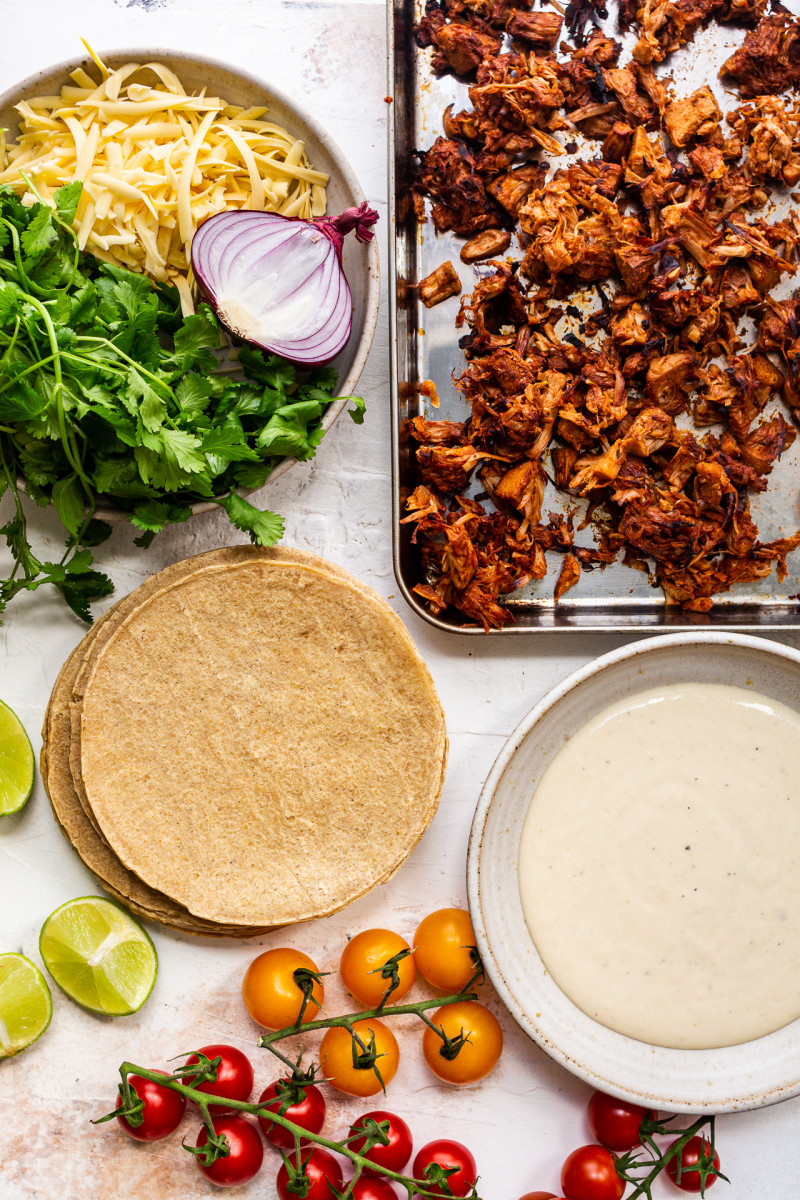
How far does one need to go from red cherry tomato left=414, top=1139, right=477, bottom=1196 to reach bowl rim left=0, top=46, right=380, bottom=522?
1.83m

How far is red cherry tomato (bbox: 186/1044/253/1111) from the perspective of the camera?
228 cm

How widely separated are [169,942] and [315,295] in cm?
182

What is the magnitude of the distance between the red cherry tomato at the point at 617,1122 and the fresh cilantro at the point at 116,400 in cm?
180

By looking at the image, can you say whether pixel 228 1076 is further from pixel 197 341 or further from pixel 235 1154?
pixel 197 341

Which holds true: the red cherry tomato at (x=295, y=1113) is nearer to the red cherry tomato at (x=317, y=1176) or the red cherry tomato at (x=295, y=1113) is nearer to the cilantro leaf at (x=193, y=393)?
the red cherry tomato at (x=317, y=1176)

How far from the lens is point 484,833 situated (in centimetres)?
221

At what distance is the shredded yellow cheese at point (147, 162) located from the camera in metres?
2.13

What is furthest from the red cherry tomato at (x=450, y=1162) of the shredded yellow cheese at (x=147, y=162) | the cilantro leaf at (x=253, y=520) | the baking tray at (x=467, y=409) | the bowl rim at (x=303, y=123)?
the shredded yellow cheese at (x=147, y=162)

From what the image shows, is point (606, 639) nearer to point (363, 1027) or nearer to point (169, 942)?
point (363, 1027)

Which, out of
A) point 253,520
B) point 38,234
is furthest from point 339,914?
point 38,234

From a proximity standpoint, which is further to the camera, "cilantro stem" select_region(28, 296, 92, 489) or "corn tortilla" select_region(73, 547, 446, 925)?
"corn tortilla" select_region(73, 547, 446, 925)

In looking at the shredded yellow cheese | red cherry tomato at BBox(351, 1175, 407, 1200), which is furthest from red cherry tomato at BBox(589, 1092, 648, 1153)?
the shredded yellow cheese

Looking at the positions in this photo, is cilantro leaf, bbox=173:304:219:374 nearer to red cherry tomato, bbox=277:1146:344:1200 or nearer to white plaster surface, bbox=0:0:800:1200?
white plaster surface, bbox=0:0:800:1200

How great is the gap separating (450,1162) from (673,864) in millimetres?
997
